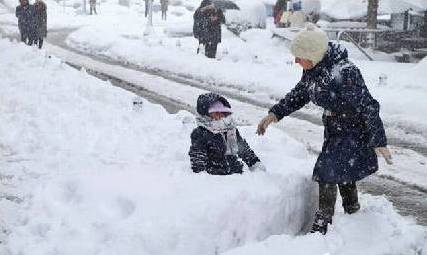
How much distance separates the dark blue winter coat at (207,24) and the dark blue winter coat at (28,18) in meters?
4.88

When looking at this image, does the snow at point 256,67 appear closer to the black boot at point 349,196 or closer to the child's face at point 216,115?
the black boot at point 349,196

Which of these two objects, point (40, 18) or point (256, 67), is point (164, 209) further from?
point (40, 18)

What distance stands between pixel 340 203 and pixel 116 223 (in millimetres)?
2366

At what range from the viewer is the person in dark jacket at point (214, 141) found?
480 centimetres

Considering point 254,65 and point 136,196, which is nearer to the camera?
point 136,196

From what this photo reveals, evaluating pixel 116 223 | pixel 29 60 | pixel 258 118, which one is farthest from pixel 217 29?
pixel 116 223

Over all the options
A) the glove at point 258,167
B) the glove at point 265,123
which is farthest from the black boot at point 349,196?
the glove at point 265,123

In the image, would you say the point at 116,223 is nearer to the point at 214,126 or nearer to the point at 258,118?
the point at 214,126

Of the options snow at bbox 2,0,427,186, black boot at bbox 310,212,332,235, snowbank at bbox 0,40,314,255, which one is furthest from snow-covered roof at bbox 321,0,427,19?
black boot at bbox 310,212,332,235

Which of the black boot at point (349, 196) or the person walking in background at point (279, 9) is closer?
the black boot at point (349, 196)

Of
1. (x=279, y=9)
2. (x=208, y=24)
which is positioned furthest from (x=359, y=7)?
(x=208, y=24)

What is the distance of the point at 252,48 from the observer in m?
19.9

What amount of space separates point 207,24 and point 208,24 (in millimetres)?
32

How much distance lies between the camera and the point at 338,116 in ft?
14.3
